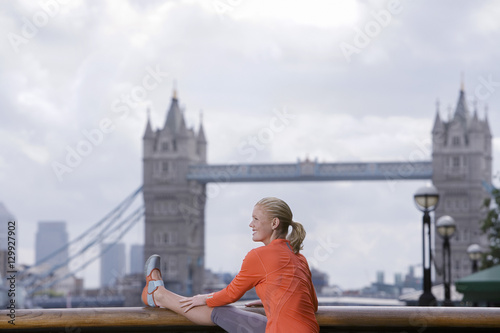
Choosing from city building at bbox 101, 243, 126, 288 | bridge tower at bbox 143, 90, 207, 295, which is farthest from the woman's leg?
city building at bbox 101, 243, 126, 288

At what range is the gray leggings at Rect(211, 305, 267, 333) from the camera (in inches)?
116

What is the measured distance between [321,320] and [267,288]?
0.27 m

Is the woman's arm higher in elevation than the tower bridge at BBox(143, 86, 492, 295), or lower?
lower

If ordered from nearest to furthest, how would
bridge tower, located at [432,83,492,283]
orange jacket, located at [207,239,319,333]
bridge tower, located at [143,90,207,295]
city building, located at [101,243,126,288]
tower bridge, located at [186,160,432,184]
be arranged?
orange jacket, located at [207,239,319,333] → bridge tower, located at [432,83,492,283] → tower bridge, located at [186,160,432,184] → bridge tower, located at [143,90,207,295] → city building, located at [101,243,126,288]

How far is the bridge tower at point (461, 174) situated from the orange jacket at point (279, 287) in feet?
231

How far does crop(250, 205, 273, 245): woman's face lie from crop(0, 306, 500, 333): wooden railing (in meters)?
0.26

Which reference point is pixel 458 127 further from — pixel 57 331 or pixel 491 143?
pixel 57 331

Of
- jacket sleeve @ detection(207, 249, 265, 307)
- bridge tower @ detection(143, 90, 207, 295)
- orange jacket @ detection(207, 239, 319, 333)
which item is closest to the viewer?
orange jacket @ detection(207, 239, 319, 333)

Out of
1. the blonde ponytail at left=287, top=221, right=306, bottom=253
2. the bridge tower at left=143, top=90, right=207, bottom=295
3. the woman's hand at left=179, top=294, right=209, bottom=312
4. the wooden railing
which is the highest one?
the bridge tower at left=143, top=90, right=207, bottom=295

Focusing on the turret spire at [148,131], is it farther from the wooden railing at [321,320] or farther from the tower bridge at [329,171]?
the wooden railing at [321,320]

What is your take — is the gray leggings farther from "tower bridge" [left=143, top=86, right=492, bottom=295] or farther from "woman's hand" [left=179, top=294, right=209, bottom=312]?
"tower bridge" [left=143, top=86, right=492, bottom=295]

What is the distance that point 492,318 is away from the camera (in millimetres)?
3047

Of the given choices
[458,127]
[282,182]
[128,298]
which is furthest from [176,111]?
[458,127]

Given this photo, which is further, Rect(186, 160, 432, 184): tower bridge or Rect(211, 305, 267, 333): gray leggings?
Rect(186, 160, 432, 184): tower bridge
